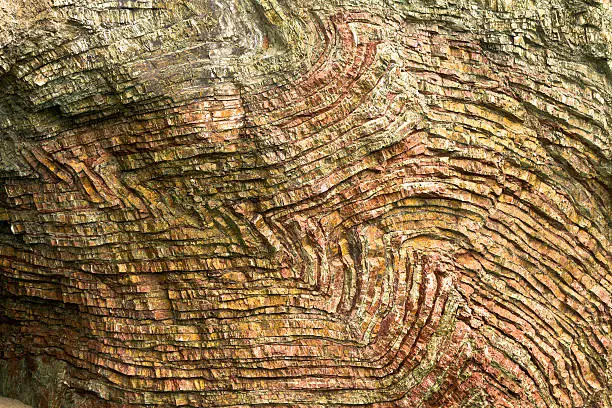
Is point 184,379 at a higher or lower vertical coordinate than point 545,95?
lower

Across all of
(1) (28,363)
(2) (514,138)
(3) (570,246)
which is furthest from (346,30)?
(1) (28,363)

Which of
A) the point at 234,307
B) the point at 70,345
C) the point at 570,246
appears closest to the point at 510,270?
the point at 570,246

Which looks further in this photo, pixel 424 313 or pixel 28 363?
pixel 28 363

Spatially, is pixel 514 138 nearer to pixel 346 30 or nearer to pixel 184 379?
pixel 346 30

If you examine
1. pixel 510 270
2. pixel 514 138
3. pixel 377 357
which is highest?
pixel 514 138

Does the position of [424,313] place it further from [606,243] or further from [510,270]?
[606,243]

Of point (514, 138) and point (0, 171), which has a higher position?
point (514, 138)
